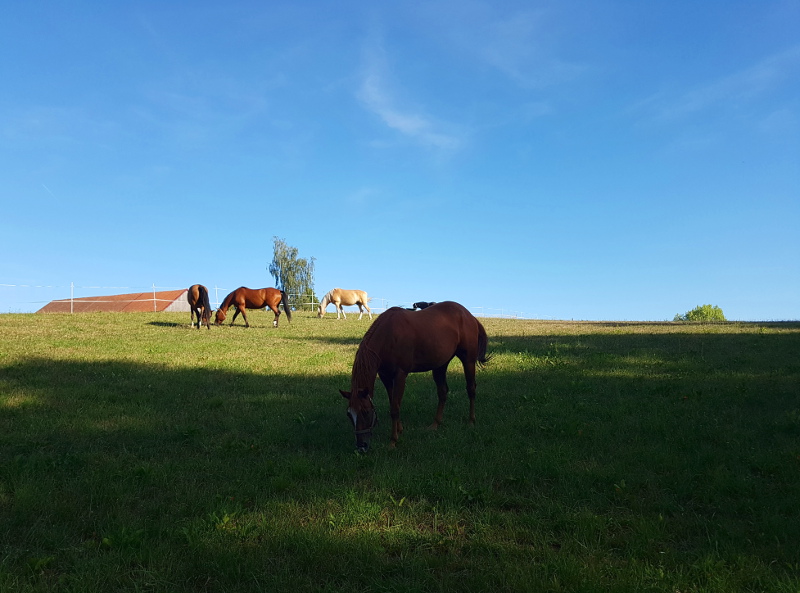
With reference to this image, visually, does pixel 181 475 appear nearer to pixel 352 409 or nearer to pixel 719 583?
pixel 352 409

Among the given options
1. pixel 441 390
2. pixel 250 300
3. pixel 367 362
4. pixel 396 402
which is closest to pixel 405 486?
pixel 396 402

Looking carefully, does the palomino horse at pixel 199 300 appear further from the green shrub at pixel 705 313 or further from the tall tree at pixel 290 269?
the green shrub at pixel 705 313

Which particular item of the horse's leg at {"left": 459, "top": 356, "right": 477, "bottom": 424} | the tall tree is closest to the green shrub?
the tall tree

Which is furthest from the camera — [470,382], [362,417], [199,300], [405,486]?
[199,300]

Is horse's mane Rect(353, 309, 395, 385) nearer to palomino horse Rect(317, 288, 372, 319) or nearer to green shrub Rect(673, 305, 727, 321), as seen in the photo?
palomino horse Rect(317, 288, 372, 319)

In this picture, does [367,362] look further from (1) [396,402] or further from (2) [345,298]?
(2) [345,298]

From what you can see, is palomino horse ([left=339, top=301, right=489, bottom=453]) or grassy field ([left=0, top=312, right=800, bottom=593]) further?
palomino horse ([left=339, top=301, right=489, bottom=453])

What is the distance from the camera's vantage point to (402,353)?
333 inches

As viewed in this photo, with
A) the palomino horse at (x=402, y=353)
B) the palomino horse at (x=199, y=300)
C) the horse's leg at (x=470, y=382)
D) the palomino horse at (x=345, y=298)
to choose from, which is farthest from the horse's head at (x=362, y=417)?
the palomino horse at (x=345, y=298)

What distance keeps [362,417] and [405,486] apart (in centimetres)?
142

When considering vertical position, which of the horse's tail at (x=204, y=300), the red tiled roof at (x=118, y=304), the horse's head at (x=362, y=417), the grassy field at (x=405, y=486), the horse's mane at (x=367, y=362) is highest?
the red tiled roof at (x=118, y=304)

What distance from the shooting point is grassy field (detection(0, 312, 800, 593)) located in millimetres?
4609

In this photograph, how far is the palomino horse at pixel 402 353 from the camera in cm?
766

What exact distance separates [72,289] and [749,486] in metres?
40.8
